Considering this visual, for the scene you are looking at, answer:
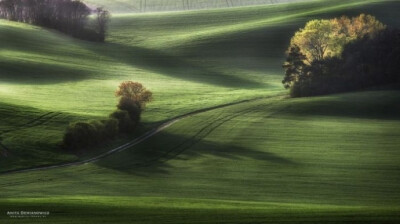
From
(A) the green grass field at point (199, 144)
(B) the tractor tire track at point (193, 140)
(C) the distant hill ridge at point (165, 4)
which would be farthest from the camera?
(C) the distant hill ridge at point (165, 4)

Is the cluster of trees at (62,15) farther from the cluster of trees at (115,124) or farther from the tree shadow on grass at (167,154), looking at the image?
the tree shadow on grass at (167,154)

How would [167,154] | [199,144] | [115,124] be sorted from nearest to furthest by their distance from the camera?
[167,154]
[199,144]
[115,124]

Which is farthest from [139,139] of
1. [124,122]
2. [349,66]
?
[349,66]

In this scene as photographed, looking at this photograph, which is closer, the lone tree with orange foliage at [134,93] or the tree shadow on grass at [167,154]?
the tree shadow on grass at [167,154]

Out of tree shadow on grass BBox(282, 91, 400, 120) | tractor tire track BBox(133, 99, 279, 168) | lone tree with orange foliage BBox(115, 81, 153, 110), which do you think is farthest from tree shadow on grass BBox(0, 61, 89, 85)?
tree shadow on grass BBox(282, 91, 400, 120)

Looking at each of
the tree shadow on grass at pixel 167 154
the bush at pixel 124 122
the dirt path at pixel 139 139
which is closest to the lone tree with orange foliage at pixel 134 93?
the dirt path at pixel 139 139

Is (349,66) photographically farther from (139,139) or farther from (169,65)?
(169,65)
